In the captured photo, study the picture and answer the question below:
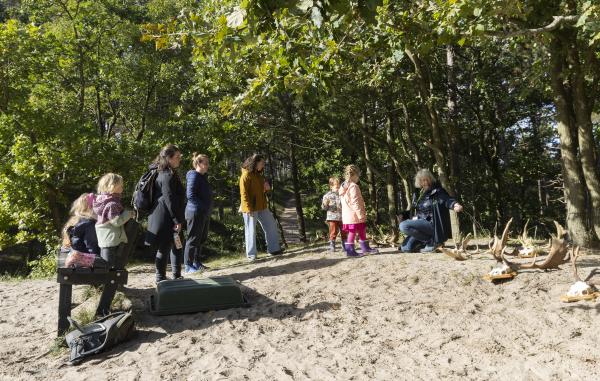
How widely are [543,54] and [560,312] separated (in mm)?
6249

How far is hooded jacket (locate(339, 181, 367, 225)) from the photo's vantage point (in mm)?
7527

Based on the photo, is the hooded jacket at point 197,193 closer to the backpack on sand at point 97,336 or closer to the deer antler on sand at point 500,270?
the backpack on sand at point 97,336

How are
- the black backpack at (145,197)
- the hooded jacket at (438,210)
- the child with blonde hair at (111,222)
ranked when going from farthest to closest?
the hooded jacket at (438,210) → the black backpack at (145,197) → the child with blonde hair at (111,222)

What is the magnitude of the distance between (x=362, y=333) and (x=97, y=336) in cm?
258

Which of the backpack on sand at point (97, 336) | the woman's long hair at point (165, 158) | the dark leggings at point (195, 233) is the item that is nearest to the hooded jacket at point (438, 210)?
the dark leggings at point (195, 233)

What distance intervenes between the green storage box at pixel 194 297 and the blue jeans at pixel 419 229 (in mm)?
3054

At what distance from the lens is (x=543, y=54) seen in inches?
369

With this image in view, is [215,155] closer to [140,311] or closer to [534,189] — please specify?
[140,311]

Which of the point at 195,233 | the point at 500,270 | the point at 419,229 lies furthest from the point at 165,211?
the point at 500,270

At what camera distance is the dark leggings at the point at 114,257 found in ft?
17.4

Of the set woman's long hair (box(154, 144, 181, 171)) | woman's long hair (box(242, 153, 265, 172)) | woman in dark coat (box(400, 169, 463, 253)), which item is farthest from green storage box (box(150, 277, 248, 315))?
woman in dark coat (box(400, 169, 463, 253))

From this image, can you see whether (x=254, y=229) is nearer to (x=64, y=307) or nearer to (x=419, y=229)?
(x=419, y=229)

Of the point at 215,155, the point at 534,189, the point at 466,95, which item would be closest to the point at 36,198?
the point at 215,155

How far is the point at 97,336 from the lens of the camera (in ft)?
15.5
